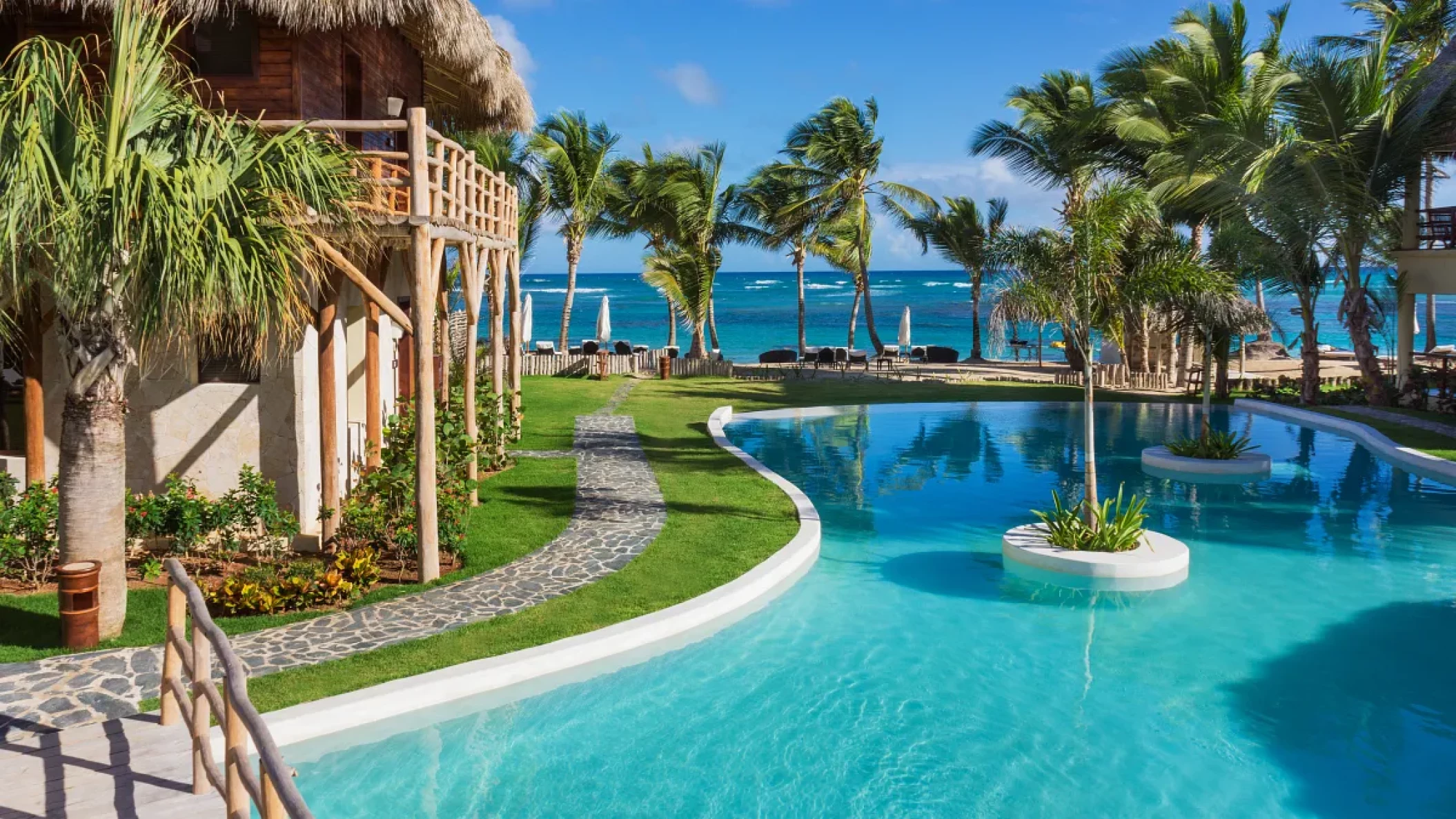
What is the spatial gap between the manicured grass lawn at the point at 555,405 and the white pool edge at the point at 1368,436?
42.6 feet

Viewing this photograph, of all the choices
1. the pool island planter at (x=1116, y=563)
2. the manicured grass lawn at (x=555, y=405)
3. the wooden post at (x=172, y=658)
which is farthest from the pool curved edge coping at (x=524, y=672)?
the manicured grass lawn at (x=555, y=405)

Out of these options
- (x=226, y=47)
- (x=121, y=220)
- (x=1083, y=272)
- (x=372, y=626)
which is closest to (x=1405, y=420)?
(x=1083, y=272)

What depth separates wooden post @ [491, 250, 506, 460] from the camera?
554 inches

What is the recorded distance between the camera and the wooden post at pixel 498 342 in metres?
14.1

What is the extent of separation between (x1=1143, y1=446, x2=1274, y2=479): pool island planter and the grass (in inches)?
242

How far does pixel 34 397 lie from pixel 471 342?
4.17 m

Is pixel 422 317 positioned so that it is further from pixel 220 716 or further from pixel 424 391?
pixel 220 716

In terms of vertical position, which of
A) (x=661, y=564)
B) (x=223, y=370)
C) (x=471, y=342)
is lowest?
(x=661, y=564)

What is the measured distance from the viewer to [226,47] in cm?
1089

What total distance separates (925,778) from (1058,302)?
5923 millimetres

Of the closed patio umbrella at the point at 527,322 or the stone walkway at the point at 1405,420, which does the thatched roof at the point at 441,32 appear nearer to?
the closed patio umbrella at the point at 527,322

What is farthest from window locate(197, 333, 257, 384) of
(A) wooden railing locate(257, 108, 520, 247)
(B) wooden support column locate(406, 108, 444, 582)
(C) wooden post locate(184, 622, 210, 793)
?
(C) wooden post locate(184, 622, 210, 793)

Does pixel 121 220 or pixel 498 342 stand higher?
pixel 121 220

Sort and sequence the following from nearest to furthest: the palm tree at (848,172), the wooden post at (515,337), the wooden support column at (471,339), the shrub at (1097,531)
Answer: the shrub at (1097,531), the wooden support column at (471,339), the wooden post at (515,337), the palm tree at (848,172)
